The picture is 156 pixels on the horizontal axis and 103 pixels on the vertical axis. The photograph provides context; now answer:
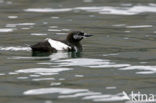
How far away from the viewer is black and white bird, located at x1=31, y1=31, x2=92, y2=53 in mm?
16609

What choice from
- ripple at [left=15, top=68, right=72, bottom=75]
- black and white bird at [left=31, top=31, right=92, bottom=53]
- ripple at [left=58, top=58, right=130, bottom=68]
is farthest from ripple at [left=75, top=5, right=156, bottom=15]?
ripple at [left=15, top=68, right=72, bottom=75]

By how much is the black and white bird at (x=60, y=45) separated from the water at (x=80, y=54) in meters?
0.25

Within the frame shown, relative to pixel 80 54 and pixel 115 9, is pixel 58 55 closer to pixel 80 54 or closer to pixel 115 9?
pixel 80 54

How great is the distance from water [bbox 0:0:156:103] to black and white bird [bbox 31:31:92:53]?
0.25m

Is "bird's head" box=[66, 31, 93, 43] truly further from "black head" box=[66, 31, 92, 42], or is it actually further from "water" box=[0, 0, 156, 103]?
"water" box=[0, 0, 156, 103]

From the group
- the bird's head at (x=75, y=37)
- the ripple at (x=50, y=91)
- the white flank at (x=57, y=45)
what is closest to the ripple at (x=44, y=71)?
Answer: the ripple at (x=50, y=91)

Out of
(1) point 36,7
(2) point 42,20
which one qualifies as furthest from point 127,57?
(1) point 36,7

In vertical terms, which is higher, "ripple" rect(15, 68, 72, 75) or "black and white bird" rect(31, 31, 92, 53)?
"black and white bird" rect(31, 31, 92, 53)

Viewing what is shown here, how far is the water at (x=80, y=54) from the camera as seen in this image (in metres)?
12.1

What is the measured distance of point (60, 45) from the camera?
16.9 meters

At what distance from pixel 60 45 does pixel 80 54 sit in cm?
61

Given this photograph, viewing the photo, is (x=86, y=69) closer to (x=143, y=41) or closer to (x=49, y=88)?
(x=49, y=88)

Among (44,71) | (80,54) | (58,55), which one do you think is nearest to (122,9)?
(80,54)

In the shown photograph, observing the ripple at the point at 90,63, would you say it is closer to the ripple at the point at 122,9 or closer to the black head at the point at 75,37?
the black head at the point at 75,37
